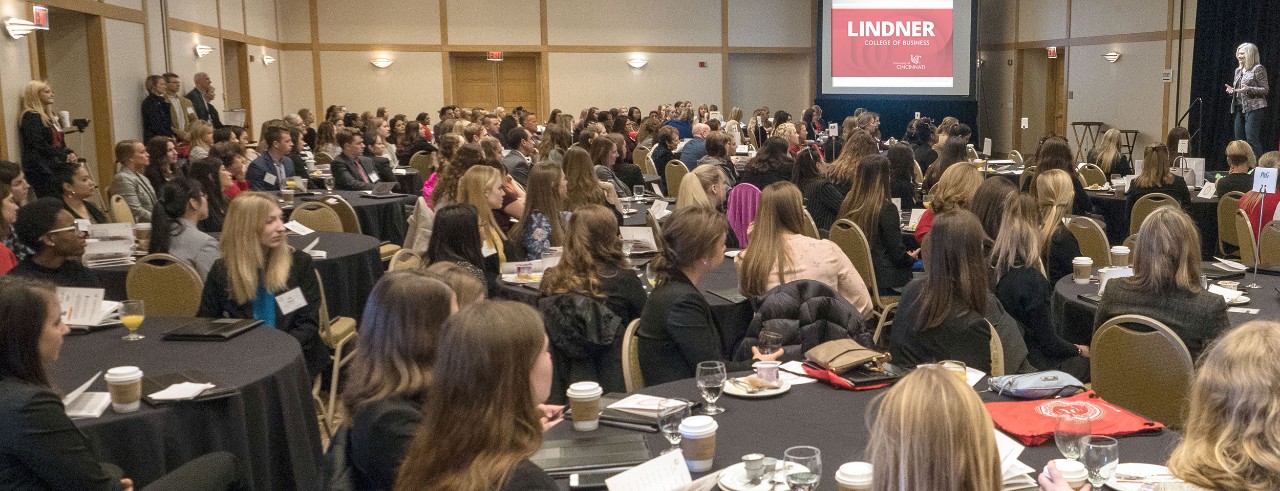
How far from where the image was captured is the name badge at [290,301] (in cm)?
443

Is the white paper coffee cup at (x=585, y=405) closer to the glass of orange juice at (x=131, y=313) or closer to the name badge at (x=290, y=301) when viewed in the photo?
the glass of orange juice at (x=131, y=313)

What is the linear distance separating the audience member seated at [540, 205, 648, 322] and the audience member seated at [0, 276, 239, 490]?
1.76m

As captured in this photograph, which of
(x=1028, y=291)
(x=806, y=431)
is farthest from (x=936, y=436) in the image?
(x=1028, y=291)

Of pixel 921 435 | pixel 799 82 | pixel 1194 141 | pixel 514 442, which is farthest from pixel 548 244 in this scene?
pixel 799 82

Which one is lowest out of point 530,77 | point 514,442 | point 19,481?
point 19,481

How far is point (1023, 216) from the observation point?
4668 millimetres

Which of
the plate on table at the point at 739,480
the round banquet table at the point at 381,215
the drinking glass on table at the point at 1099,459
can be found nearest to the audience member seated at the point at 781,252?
the plate on table at the point at 739,480

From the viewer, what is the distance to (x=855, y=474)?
211 centimetres

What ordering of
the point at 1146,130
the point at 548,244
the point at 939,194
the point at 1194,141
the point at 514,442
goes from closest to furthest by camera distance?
the point at 514,442 < the point at 548,244 < the point at 939,194 < the point at 1194,141 < the point at 1146,130

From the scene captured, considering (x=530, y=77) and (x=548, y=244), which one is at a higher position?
(x=530, y=77)

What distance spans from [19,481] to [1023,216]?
379 centimetres

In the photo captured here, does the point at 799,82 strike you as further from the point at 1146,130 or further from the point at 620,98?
the point at 1146,130

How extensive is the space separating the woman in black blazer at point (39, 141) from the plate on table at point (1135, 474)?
8.82 metres

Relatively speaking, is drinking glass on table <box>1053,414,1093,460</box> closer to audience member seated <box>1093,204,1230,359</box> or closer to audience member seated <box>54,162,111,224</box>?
audience member seated <box>1093,204,1230,359</box>
